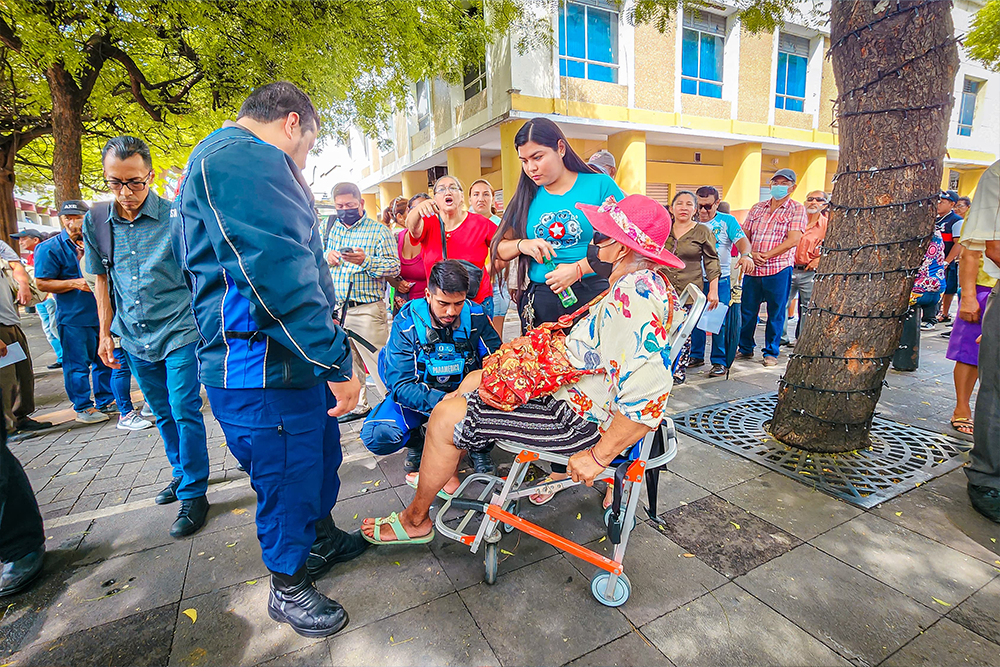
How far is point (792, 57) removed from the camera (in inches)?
607

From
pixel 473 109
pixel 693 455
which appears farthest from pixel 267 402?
pixel 473 109

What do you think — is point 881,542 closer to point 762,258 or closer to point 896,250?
point 896,250

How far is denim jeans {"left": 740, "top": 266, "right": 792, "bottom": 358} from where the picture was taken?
5.38 m

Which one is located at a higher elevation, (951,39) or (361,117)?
(361,117)

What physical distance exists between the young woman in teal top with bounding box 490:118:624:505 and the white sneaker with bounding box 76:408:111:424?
4.31 metres

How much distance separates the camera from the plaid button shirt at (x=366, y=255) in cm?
387

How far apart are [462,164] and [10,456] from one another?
570 inches

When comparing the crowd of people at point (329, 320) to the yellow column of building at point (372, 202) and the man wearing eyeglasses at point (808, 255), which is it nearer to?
the man wearing eyeglasses at point (808, 255)

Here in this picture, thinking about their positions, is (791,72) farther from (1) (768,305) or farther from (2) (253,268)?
(2) (253,268)

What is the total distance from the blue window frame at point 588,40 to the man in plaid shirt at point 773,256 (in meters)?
8.48

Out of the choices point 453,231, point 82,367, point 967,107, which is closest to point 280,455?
point 453,231

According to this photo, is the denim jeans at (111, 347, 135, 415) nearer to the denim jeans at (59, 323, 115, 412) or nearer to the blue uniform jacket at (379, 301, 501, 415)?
the denim jeans at (59, 323, 115, 412)

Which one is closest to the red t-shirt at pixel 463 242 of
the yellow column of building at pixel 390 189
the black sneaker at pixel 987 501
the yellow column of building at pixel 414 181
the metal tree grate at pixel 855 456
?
the metal tree grate at pixel 855 456

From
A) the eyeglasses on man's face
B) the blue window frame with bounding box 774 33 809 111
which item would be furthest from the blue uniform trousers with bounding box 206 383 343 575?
the blue window frame with bounding box 774 33 809 111
